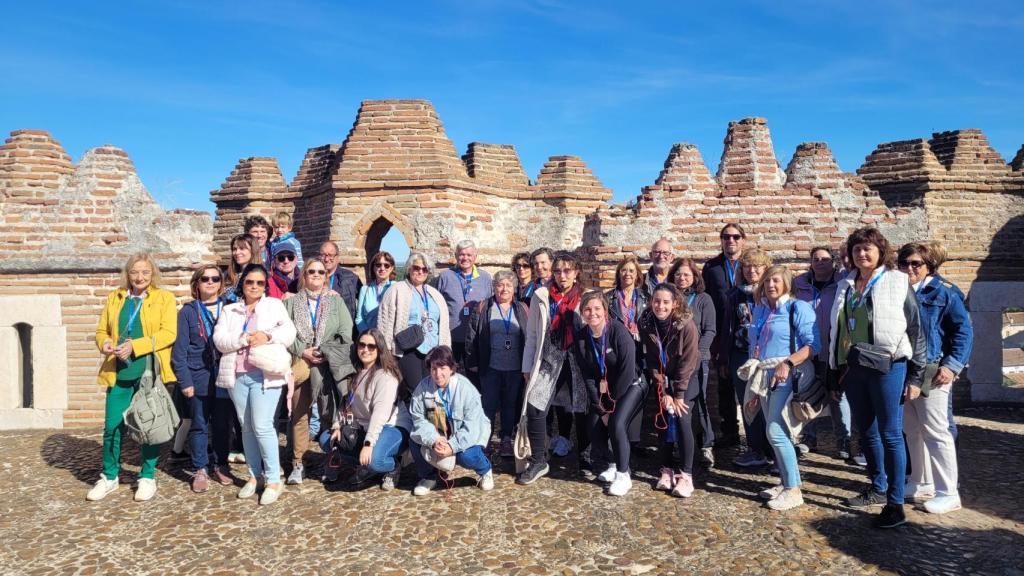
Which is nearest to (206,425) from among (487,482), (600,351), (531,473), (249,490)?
(249,490)

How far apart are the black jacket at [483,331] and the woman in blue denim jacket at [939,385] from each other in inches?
111

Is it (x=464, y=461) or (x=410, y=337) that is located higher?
(x=410, y=337)

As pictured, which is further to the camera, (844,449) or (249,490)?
(844,449)

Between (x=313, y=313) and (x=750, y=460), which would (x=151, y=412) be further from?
(x=750, y=460)

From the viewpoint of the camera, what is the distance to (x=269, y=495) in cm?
454

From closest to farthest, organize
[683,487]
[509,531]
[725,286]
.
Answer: [509,531] → [683,487] → [725,286]

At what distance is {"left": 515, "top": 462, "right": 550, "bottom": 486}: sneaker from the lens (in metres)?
4.86

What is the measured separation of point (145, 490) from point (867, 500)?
5.24 meters

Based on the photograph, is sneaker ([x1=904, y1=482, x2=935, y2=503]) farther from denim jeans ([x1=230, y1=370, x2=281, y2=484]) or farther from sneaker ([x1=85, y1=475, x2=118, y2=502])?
sneaker ([x1=85, y1=475, x2=118, y2=502])

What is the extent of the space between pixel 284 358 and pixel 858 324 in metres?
3.94

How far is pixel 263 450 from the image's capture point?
179 inches

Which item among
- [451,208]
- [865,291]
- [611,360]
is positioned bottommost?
[611,360]

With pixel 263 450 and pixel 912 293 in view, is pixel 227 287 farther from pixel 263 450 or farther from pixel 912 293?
pixel 912 293

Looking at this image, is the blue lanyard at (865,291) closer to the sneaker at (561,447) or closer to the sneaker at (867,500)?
the sneaker at (867,500)
